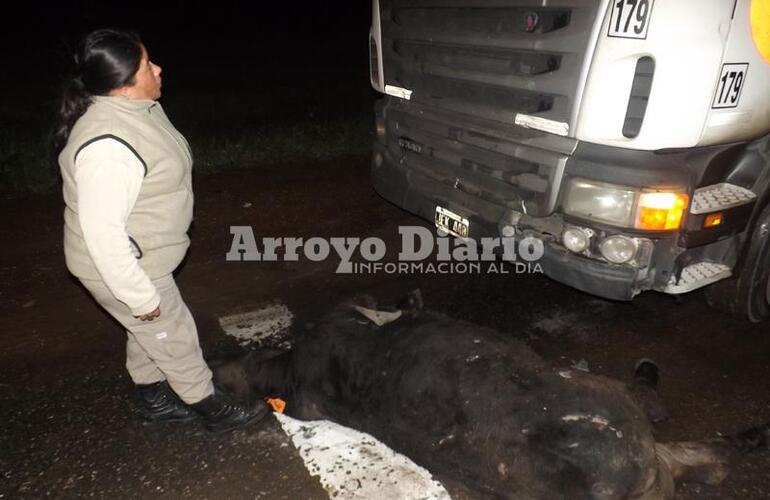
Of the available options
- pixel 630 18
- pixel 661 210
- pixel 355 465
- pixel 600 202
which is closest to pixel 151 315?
pixel 355 465

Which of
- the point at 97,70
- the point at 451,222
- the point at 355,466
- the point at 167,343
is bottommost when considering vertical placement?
the point at 355,466

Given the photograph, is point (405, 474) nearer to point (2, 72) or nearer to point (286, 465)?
point (286, 465)

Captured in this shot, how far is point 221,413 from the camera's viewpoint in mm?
3201

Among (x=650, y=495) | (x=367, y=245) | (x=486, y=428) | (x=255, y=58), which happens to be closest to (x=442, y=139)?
(x=367, y=245)

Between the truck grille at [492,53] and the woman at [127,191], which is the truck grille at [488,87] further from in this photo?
the woman at [127,191]

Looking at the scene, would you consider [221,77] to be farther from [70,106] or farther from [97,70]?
[97,70]

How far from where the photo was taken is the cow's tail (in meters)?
2.77

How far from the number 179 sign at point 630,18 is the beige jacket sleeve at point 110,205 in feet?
7.78

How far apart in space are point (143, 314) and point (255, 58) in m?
14.5

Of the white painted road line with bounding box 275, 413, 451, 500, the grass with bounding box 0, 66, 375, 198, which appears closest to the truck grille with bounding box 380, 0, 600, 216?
the white painted road line with bounding box 275, 413, 451, 500

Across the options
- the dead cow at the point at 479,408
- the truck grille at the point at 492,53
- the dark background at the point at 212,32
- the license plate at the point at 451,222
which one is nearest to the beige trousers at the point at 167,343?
the dead cow at the point at 479,408

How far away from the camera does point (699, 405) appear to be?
346 cm

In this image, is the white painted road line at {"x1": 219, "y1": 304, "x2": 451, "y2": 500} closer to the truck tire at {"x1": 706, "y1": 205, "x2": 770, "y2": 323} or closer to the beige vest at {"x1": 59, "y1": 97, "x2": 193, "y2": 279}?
the beige vest at {"x1": 59, "y1": 97, "x2": 193, "y2": 279}

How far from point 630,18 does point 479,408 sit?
205 centimetres
